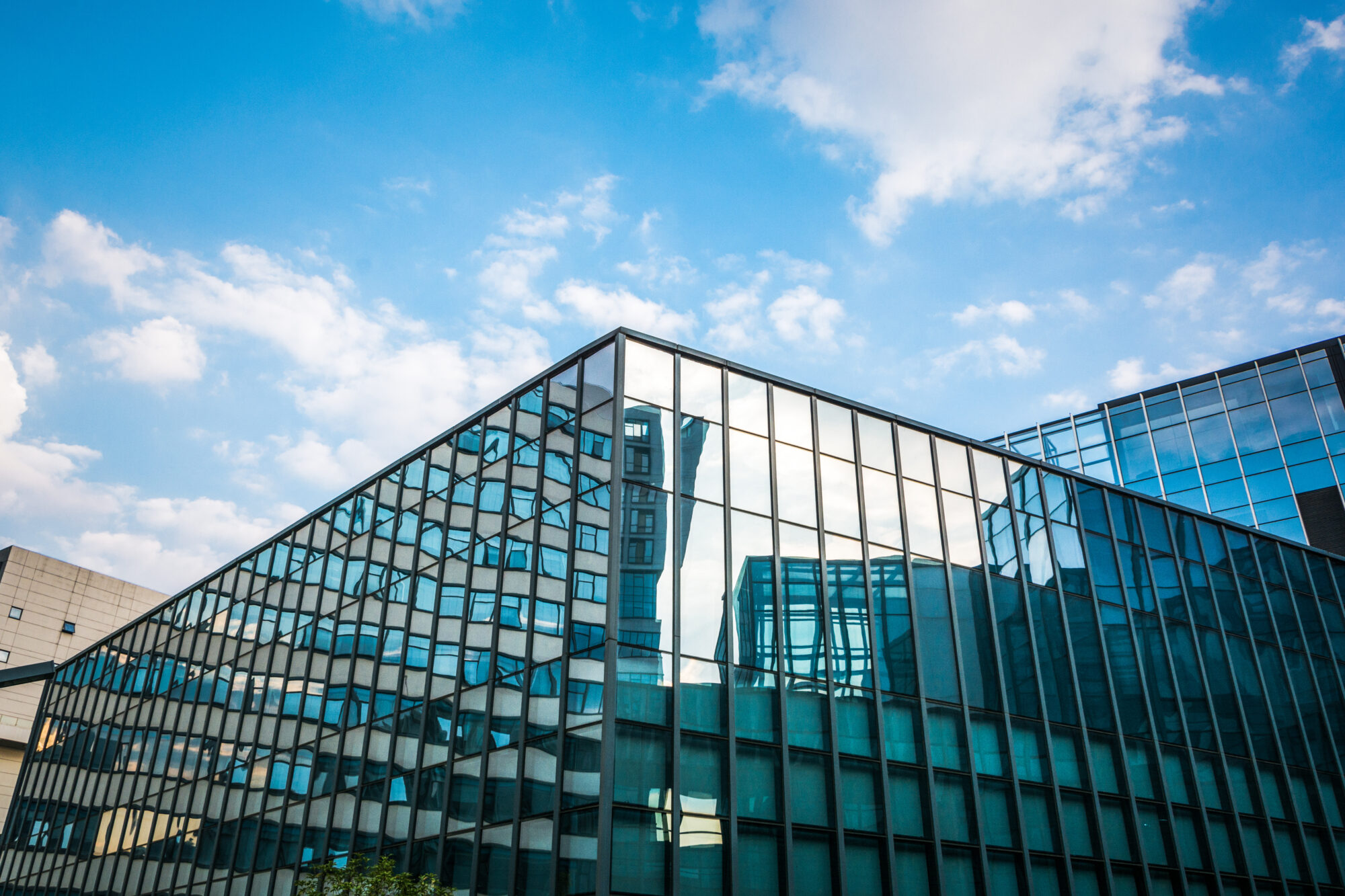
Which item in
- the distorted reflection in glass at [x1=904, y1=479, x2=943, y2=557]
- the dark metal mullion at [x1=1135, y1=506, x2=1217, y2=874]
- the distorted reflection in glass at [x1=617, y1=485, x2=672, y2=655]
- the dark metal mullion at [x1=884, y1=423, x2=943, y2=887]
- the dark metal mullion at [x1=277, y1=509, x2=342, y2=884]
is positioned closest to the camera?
the distorted reflection in glass at [x1=617, y1=485, x2=672, y2=655]

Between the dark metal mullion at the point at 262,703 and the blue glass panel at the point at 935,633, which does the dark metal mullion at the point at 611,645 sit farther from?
the dark metal mullion at the point at 262,703

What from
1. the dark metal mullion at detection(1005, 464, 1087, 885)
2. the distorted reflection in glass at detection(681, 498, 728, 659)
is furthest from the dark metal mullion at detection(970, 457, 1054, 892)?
the distorted reflection in glass at detection(681, 498, 728, 659)

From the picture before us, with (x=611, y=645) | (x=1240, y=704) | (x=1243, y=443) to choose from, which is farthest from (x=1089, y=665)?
(x=1243, y=443)

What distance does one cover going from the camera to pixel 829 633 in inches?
925

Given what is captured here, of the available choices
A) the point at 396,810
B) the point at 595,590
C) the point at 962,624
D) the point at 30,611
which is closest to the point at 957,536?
the point at 962,624

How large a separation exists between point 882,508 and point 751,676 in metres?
6.85

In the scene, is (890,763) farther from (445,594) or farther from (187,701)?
(187,701)

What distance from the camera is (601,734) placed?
19.7 m

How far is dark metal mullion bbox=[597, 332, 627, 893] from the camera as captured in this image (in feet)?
61.9

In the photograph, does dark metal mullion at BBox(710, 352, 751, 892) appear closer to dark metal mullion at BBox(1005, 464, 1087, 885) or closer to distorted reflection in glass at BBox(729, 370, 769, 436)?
distorted reflection in glass at BBox(729, 370, 769, 436)

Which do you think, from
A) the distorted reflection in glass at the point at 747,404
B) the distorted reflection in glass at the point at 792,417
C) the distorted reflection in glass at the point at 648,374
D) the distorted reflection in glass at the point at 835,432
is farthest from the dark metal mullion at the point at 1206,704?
the distorted reflection in glass at the point at 648,374

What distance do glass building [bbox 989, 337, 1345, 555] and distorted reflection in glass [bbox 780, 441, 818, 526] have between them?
2404cm

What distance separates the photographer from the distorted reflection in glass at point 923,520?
26438 mm

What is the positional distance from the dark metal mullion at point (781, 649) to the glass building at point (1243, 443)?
24940 millimetres
